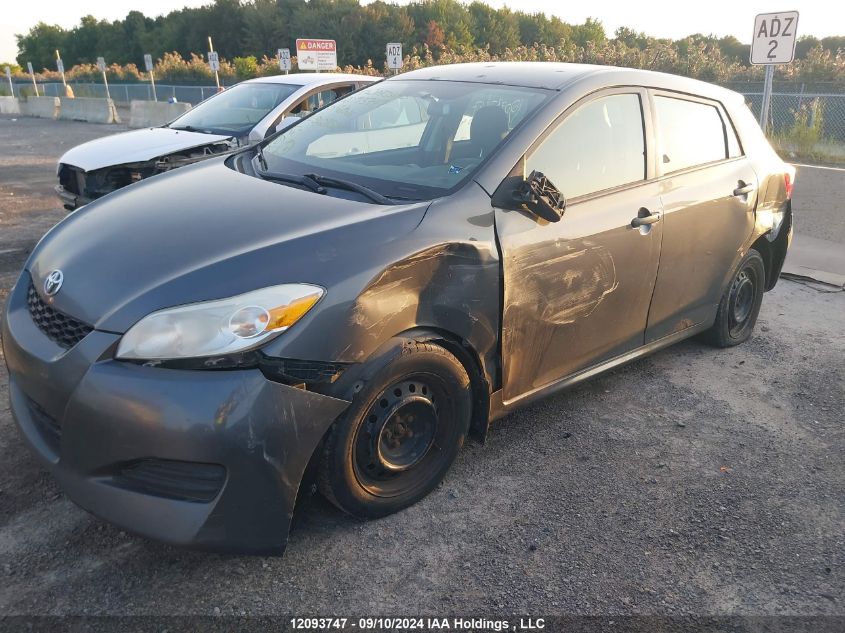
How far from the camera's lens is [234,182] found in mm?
3285

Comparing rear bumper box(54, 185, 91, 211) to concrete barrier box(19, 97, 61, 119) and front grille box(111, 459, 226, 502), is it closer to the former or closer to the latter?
front grille box(111, 459, 226, 502)

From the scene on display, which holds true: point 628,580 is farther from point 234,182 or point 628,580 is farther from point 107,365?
point 234,182

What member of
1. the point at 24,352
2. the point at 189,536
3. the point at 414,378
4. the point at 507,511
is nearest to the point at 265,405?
the point at 189,536

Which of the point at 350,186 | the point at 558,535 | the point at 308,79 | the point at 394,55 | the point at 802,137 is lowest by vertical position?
the point at 558,535

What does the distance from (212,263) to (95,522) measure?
3.97ft

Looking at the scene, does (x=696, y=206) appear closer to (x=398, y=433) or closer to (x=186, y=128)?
(x=398, y=433)

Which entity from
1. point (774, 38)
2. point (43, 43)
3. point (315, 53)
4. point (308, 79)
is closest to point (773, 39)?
point (774, 38)

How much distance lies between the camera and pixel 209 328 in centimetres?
230

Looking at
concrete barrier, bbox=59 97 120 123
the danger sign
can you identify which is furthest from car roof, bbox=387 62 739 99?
concrete barrier, bbox=59 97 120 123

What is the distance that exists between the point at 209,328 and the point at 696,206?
2887mm

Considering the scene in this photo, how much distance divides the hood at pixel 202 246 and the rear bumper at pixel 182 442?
21cm

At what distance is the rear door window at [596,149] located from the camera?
328 cm

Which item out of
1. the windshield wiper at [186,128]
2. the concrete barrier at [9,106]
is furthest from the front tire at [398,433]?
the concrete barrier at [9,106]

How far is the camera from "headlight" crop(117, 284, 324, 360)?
2.28 metres
